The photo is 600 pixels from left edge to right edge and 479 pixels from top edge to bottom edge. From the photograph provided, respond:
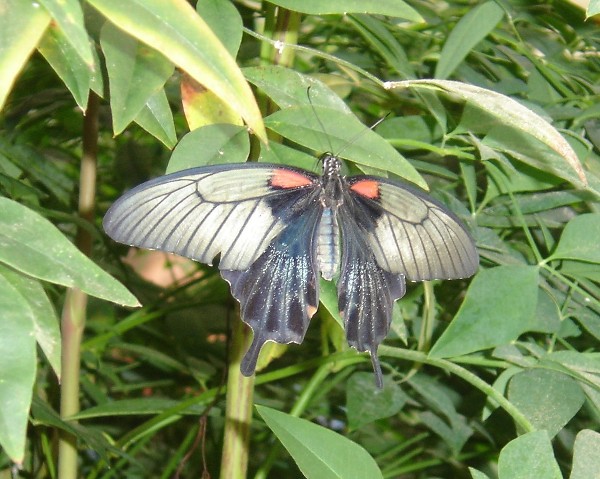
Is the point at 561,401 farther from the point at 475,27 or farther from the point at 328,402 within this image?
the point at 328,402

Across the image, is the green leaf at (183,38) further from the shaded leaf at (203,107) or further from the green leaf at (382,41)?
the green leaf at (382,41)

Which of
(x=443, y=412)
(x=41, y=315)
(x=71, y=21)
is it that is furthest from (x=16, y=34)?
(x=443, y=412)

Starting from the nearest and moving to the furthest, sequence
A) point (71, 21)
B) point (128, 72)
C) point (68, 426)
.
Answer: point (71, 21) < point (128, 72) < point (68, 426)

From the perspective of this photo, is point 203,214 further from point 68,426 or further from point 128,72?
point 68,426

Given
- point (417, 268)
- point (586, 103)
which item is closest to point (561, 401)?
point (417, 268)

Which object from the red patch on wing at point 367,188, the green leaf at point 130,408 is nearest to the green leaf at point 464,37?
the red patch on wing at point 367,188

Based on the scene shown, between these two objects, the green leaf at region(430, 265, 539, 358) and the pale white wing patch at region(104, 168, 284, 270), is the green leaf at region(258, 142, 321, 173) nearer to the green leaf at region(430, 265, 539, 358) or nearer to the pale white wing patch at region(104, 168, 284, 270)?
the pale white wing patch at region(104, 168, 284, 270)
